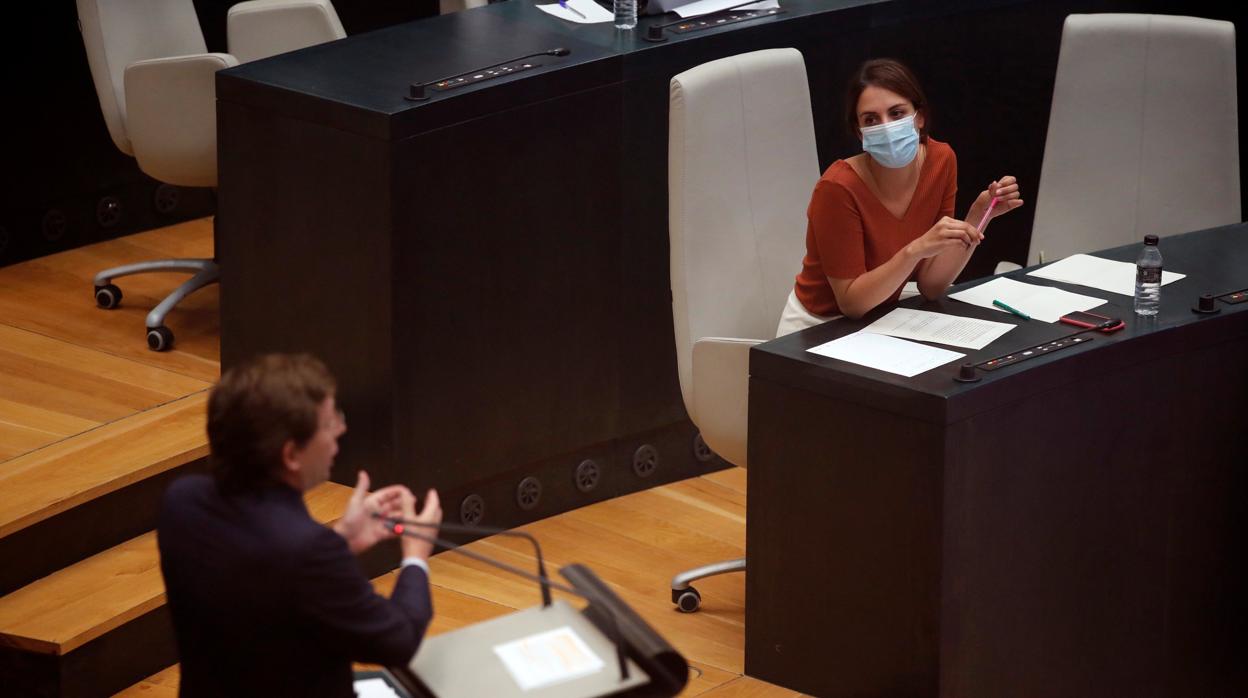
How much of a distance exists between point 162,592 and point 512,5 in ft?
6.10

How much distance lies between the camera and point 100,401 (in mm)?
4227

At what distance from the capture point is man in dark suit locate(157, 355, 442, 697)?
2223 millimetres

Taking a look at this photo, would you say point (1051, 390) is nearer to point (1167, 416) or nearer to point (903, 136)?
point (1167, 416)

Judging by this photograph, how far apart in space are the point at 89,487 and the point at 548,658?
166cm

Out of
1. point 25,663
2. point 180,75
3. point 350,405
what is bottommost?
point 25,663

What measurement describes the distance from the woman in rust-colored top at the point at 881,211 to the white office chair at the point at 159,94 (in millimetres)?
1663

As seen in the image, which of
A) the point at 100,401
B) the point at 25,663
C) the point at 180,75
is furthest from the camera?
the point at 180,75

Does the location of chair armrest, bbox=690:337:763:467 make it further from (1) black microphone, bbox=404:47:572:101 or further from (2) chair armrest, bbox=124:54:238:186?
(2) chair armrest, bbox=124:54:238:186

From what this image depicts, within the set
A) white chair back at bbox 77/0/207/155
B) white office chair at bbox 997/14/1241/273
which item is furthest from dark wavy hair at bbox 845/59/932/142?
white chair back at bbox 77/0/207/155

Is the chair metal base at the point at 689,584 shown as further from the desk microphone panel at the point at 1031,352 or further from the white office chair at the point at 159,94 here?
the white office chair at the point at 159,94

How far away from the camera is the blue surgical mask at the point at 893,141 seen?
3.51 metres

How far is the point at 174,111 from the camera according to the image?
15.0 feet

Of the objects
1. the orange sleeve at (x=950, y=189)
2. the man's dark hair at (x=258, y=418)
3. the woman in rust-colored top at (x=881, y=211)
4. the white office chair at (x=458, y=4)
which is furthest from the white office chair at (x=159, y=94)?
the man's dark hair at (x=258, y=418)

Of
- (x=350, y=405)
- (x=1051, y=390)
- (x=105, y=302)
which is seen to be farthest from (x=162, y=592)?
(x=1051, y=390)
